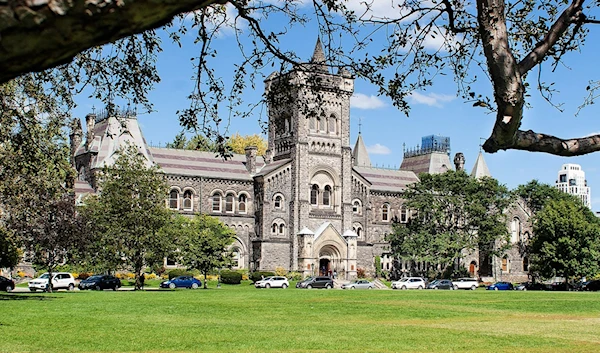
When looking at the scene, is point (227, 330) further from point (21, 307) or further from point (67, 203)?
point (67, 203)

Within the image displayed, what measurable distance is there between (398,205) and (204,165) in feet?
77.2

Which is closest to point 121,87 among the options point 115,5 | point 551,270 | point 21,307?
point 115,5

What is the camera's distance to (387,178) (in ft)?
303

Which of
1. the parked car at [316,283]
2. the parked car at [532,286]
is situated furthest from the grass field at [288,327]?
the parked car at [532,286]

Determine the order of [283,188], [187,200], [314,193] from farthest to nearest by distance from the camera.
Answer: [314,193]
[283,188]
[187,200]

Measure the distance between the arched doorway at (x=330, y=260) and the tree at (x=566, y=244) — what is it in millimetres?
18625

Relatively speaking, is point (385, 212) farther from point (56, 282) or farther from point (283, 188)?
point (56, 282)

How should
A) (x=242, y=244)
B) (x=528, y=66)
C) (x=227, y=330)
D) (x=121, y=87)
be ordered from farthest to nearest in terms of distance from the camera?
(x=242, y=244) < (x=227, y=330) < (x=121, y=87) < (x=528, y=66)

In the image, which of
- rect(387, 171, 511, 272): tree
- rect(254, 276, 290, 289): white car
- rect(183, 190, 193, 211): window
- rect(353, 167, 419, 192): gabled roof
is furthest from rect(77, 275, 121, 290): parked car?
rect(353, 167, 419, 192): gabled roof

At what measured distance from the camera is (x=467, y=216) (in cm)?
7919

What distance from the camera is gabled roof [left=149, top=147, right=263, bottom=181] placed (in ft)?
251

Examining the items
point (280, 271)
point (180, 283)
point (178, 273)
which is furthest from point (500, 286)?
point (180, 283)

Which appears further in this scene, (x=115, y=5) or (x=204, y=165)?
(x=204, y=165)

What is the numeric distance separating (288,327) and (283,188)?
54533 millimetres
